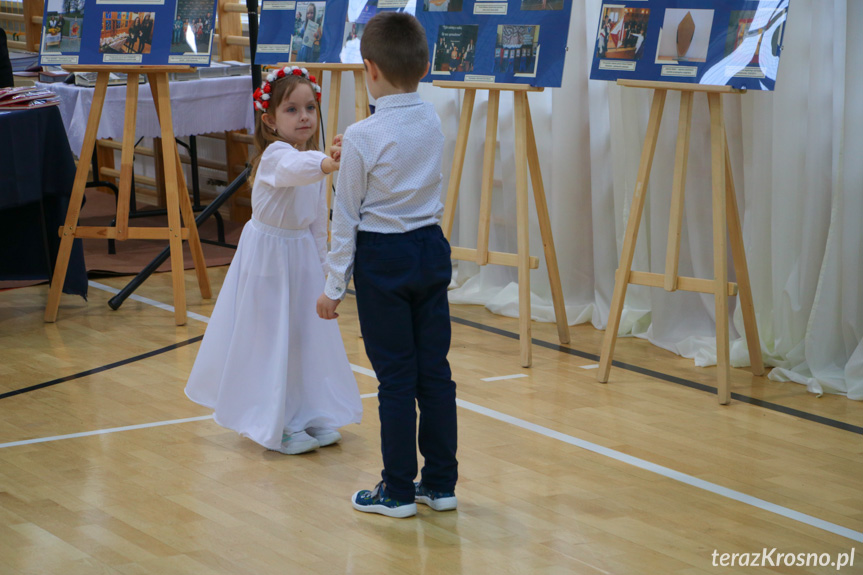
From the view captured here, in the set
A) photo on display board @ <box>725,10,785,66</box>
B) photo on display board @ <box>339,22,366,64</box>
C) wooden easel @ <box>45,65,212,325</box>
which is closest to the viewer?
photo on display board @ <box>725,10,785,66</box>

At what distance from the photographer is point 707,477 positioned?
8.82 feet

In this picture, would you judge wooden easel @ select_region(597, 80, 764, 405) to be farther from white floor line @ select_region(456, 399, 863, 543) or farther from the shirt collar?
the shirt collar

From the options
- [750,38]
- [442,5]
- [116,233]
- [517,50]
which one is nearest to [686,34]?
[750,38]

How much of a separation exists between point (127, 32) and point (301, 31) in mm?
712

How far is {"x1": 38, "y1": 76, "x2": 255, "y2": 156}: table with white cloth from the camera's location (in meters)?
5.10

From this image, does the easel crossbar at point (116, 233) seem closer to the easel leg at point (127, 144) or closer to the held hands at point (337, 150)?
the easel leg at point (127, 144)

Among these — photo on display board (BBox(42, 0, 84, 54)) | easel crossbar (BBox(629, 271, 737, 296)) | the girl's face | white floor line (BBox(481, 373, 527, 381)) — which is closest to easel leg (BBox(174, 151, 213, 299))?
photo on display board (BBox(42, 0, 84, 54))

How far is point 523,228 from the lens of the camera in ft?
12.3

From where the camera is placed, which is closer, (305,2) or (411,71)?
(411,71)

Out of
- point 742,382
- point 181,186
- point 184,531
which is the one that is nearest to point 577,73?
point 742,382

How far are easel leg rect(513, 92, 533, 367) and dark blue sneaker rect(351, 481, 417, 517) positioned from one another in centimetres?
138

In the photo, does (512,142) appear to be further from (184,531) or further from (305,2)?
(184,531)

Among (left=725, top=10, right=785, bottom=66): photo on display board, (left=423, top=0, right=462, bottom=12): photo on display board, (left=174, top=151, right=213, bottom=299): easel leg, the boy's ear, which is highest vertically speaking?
(left=423, top=0, right=462, bottom=12): photo on display board

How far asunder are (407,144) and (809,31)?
1.88 meters
